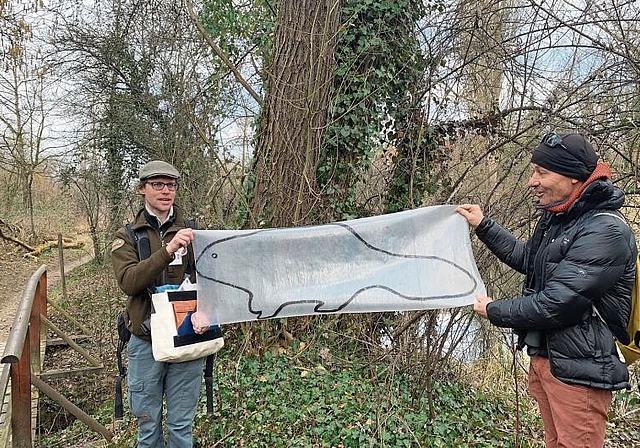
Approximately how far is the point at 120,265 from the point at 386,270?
1712 millimetres

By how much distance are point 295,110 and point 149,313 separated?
299 cm

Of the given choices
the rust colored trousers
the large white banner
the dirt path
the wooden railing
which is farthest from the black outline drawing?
the dirt path

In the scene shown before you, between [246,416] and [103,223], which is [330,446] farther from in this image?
[103,223]

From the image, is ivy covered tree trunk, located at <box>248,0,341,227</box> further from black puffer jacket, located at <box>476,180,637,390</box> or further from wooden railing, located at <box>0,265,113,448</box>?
black puffer jacket, located at <box>476,180,637,390</box>

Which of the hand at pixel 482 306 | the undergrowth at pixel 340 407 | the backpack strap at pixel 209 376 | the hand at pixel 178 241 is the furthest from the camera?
the undergrowth at pixel 340 407

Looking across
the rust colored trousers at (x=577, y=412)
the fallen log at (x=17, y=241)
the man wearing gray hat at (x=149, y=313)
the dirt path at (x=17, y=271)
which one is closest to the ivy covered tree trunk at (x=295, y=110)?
the man wearing gray hat at (x=149, y=313)

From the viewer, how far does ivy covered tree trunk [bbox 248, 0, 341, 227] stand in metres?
5.32

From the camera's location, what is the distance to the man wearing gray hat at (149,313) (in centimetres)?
301

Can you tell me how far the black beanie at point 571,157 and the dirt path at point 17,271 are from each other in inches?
322

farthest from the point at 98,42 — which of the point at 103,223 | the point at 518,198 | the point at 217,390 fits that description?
the point at 518,198

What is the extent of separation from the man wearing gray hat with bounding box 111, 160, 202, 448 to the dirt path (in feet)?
19.4

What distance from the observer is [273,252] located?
356 centimetres

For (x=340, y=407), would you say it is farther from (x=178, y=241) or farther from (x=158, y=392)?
(x=178, y=241)

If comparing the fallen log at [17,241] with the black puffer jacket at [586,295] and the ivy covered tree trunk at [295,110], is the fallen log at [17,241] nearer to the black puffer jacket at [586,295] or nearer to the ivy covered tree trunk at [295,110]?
the ivy covered tree trunk at [295,110]
